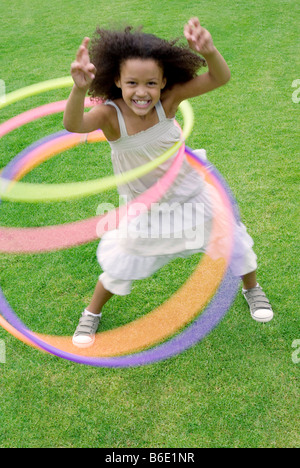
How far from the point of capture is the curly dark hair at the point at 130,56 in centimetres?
214

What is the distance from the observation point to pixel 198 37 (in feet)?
6.55

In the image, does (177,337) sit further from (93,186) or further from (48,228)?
(48,228)

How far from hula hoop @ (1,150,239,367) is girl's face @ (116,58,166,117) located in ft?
2.45

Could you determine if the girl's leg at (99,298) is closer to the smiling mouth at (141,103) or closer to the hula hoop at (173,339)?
the hula hoop at (173,339)

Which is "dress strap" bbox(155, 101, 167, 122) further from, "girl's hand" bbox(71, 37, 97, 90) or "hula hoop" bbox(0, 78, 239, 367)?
"hula hoop" bbox(0, 78, 239, 367)

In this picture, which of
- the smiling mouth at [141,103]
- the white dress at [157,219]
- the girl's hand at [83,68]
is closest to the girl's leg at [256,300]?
the white dress at [157,219]

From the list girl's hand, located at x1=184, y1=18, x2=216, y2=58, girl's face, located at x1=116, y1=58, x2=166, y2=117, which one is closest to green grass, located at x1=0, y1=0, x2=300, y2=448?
A: girl's face, located at x1=116, y1=58, x2=166, y2=117

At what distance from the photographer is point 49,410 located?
245cm

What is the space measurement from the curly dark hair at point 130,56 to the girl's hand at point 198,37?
18 centimetres

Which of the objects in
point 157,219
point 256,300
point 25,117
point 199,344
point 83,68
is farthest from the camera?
point 25,117

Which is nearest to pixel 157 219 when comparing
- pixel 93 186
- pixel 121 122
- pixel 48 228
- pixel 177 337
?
pixel 93 186

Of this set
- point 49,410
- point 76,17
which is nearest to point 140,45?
point 49,410

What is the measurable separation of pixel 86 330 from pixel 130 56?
1.49 meters

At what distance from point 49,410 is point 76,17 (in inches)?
311
